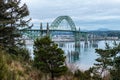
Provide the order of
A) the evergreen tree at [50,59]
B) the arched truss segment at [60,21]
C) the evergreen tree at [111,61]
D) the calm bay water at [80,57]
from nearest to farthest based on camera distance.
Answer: the evergreen tree at [50,59] → the evergreen tree at [111,61] → the calm bay water at [80,57] → the arched truss segment at [60,21]

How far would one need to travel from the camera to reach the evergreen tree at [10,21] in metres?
23.0

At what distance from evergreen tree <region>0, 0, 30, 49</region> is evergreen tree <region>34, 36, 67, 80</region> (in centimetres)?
438

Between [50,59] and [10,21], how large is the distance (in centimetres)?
673

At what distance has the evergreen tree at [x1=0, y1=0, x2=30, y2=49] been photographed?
2298 centimetres

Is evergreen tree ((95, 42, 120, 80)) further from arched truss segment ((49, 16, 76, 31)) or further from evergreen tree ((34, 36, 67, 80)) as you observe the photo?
arched truss segment ((49, 16, 76, 31))

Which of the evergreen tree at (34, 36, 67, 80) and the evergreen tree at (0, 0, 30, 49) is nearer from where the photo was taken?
the evergreen tree at (34, 36, 67, 80)

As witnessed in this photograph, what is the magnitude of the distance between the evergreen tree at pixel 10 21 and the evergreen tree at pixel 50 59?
4.38 metres

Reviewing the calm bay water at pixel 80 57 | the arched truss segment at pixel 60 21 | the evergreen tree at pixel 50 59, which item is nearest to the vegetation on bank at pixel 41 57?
the evergreen tree at pixel 50 59

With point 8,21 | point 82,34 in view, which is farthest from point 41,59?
point 82,34

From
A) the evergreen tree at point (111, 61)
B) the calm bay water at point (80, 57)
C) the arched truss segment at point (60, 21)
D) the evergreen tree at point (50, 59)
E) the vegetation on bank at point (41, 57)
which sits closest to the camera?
the vegetation on bank at point (41, 57)

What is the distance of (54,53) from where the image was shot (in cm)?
1755

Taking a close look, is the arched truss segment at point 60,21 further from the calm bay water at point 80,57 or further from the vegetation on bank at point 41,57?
the vegetation on bank at point 41,57

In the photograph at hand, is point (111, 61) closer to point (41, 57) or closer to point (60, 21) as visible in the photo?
point (41, 57)

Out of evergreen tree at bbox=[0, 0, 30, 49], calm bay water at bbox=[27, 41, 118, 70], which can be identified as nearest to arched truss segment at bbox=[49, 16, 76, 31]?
calm bay water at bbox=[27, 41, 118, 70]
